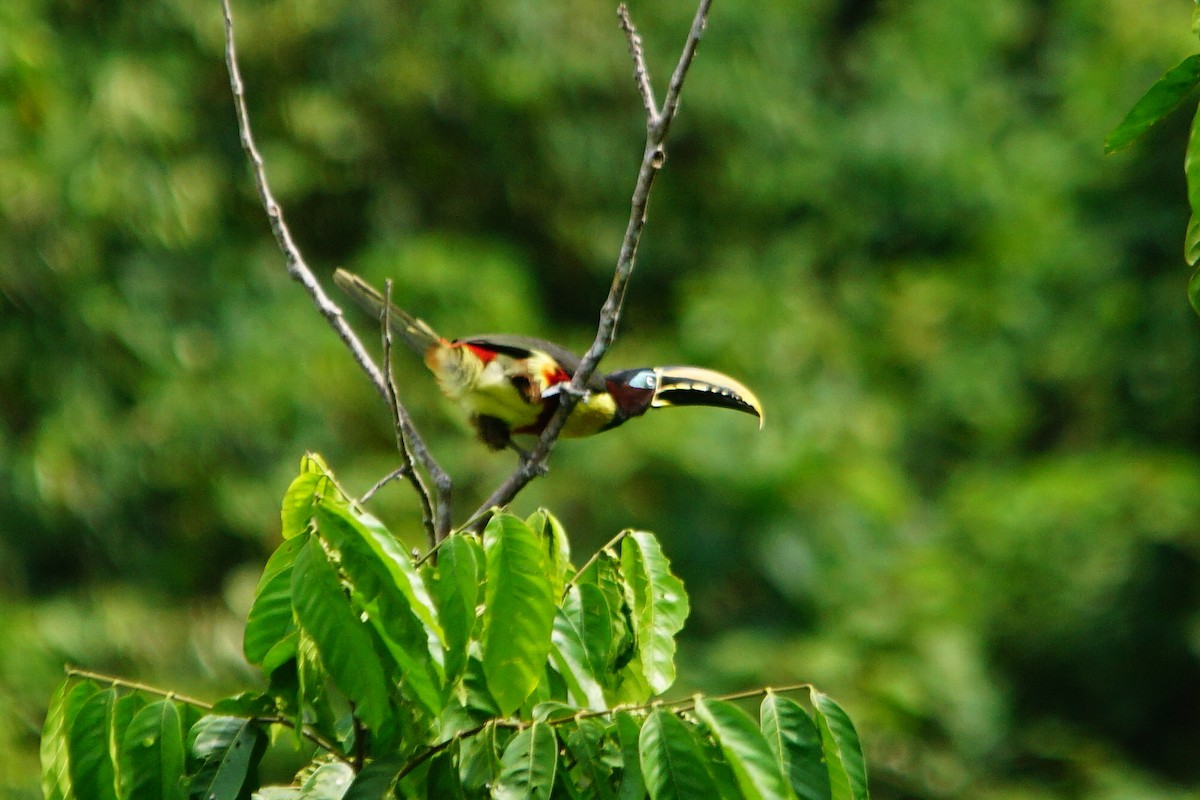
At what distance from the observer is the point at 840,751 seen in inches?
72.1

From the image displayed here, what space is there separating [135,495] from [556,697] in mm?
4698

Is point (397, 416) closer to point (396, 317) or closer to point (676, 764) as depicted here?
point (676, 764)

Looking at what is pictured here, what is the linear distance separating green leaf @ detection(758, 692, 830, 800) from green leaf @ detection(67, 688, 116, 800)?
84cm

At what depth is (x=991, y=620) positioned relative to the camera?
26.7 ft

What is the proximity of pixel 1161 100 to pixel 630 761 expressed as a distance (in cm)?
105

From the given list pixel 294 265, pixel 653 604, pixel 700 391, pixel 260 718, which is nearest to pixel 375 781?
pixel 260 718

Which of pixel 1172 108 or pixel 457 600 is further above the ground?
pixel 1172 108

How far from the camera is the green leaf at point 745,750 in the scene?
67.1 inches

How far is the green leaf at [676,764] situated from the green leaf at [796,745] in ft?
0.36

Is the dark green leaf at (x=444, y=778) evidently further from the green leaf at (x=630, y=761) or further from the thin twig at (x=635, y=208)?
the thin twig at (x=635, y=208)

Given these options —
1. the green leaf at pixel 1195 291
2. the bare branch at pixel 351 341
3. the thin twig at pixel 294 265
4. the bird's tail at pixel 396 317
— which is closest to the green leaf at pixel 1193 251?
the green leaf at pixel 1195 291

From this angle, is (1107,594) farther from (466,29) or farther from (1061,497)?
(466,29)

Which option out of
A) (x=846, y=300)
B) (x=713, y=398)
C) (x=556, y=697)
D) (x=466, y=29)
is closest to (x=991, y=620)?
(x=846, y=300)

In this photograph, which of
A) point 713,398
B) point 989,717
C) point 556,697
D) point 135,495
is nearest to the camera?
point 556,697
